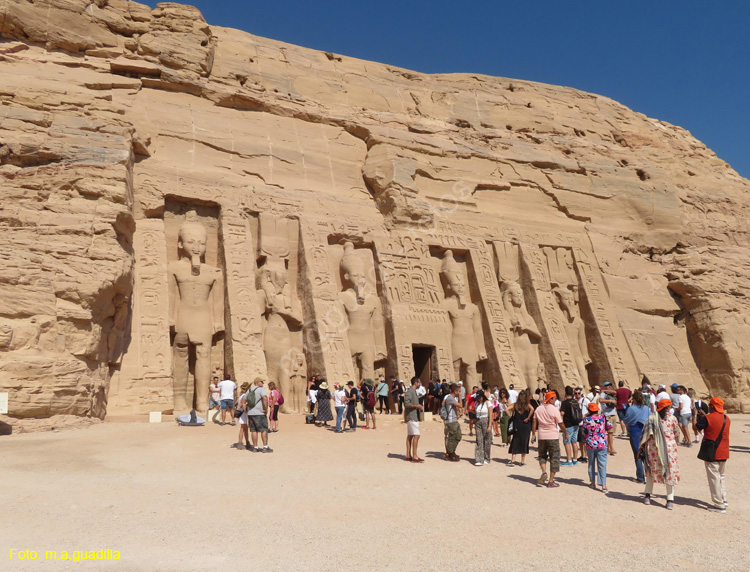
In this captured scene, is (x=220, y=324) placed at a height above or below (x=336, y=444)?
above

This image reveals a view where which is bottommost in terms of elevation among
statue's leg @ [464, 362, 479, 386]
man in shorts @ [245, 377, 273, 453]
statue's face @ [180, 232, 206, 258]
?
man in shorts @ [245, 377, 273, 453]

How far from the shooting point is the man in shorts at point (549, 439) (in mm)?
8062

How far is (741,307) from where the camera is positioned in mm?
20750

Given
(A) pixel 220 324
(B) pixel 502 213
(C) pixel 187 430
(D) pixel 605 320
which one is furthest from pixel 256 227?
(D) pixel 605 320

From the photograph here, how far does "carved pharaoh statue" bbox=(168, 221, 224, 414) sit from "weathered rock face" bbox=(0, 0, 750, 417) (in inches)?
2.2

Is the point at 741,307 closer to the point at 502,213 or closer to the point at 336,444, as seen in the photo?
the point at 502,213

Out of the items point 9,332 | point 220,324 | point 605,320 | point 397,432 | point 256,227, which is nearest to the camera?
point 9,332

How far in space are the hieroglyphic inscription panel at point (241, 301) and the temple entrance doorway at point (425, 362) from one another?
472cm

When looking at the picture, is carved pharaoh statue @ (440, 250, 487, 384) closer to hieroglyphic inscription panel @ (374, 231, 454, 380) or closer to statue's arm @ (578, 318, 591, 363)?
hieroglyphic inscription panel @ (374, 231, 454, 380)

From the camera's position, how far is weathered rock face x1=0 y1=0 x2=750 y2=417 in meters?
12.4

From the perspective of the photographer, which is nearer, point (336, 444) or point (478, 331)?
point (336, 444)

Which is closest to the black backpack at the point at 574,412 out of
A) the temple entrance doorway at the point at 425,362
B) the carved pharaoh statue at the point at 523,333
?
the temple entrance doorway at the point at 425,362

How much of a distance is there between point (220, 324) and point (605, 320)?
482 inches

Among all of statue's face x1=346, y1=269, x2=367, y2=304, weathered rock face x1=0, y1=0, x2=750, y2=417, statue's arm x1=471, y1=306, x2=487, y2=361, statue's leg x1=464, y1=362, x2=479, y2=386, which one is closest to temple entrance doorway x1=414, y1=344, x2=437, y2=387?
weathered rock face x1=0, y1=0, x2=750, y2=417
